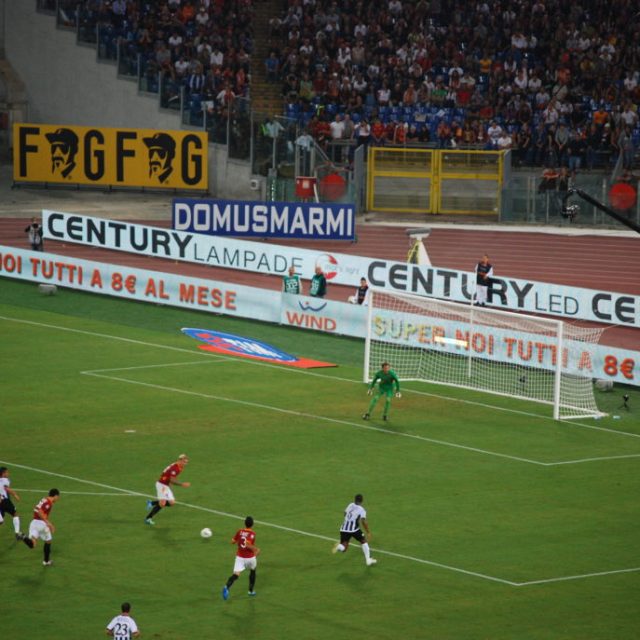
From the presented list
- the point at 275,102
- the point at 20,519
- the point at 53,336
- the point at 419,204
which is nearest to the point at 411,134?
the point at 419,204

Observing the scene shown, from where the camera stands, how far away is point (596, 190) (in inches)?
2019

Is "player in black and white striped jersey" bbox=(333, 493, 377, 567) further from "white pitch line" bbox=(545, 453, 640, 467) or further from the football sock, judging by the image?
"white pitch line" bbox=(545, 453, 640, 467)

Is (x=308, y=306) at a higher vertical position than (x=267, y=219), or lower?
lower

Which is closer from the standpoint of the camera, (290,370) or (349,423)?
(349,423)

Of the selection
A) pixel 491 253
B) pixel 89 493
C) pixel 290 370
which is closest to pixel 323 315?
Answer: pixel 290 370

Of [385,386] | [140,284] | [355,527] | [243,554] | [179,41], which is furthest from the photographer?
[179,41]

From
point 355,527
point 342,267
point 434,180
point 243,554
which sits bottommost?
point 355,527

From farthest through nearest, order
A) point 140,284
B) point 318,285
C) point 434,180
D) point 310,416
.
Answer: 1. point 434,180
2. point 140,284
3. point 318,285
4. point 310,416

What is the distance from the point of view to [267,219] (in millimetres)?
51188

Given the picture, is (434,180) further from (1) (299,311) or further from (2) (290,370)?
(2) (290,370)

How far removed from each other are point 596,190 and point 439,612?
31393mm

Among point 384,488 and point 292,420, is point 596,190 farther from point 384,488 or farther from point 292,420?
point 384,488

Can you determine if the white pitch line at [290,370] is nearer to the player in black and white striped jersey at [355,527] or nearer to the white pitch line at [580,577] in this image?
the white pitch line at [580,577]

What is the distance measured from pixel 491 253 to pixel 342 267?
18.5 ft
